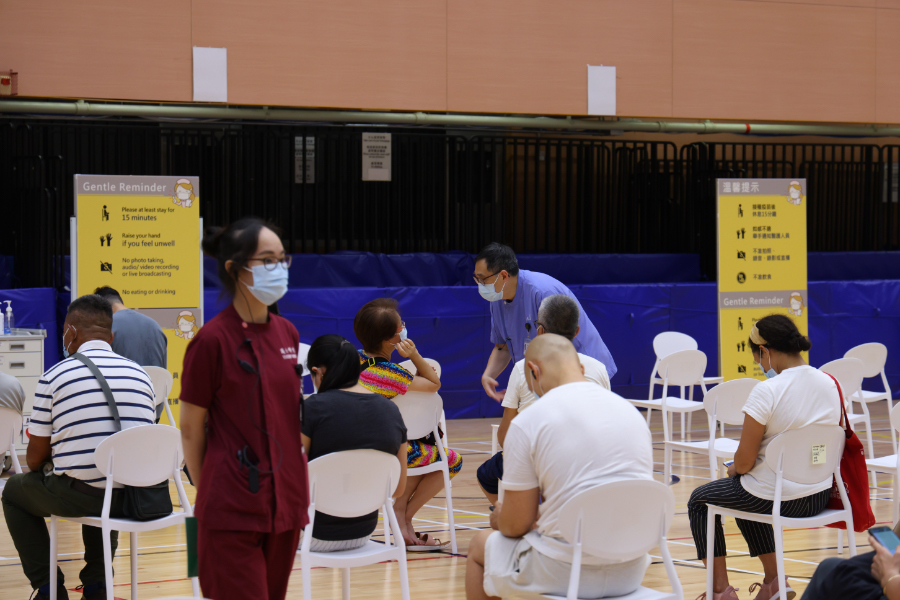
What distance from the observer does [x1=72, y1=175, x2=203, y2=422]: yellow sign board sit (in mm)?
6508

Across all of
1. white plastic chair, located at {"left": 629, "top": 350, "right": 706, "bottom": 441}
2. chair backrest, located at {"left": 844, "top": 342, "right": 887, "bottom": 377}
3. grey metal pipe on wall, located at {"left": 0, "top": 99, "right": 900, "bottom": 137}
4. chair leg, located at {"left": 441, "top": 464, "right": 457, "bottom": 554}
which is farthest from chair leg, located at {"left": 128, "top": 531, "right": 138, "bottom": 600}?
chair backrest, located at {"left": 844, "top": 342, "right": 887, "bottom": 377}

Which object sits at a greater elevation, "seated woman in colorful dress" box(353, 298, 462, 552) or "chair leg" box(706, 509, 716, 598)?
"seated woman in colorful dress" box(353, 298, 462, 552)

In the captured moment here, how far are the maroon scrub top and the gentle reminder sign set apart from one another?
223 cm

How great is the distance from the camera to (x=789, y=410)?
3.72m

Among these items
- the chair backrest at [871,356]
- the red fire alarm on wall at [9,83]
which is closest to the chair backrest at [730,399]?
the chair backrest at [871,356]

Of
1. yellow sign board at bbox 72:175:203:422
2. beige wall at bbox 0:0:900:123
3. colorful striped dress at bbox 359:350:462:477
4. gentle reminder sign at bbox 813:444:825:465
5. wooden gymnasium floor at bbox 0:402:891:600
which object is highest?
beige wall at bbox 0:0:900:123

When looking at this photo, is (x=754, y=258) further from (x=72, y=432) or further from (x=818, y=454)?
(x=72, y=432)

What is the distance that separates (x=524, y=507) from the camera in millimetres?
2645

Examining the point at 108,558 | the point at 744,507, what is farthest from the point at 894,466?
the point at 108,558

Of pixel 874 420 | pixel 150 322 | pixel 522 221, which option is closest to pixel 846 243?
pixel 874 420

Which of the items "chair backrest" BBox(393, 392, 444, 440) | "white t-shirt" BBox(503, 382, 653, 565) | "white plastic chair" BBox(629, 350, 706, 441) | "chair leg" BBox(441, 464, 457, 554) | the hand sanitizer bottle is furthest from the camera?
the hand sanitizer bottle

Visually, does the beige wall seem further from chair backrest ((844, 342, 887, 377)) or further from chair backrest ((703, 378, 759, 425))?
chair backrest ((703, 378, 759, 425))

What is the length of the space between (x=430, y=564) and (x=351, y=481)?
1511mm

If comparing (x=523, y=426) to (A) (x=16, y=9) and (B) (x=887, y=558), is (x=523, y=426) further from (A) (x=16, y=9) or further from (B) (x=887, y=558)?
(A) (x=16, y=9)
